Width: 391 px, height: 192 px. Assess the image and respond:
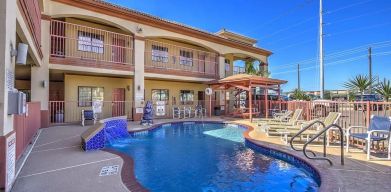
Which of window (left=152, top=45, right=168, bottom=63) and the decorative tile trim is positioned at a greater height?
window (left=152, top=45, right=168, bottom=63)

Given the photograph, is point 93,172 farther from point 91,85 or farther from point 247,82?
point 247,82

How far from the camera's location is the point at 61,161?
6.05m

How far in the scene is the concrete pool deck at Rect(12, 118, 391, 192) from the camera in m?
4.28

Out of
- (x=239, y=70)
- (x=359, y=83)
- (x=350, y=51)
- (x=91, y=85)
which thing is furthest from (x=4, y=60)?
(x=350, y=51)

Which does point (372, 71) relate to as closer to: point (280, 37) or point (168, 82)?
point (280, 37)

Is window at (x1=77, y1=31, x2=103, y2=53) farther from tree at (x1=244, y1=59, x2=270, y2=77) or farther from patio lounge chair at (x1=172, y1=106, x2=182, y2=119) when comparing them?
tree at (x1=244, y1=59, x2=270, y2=77)

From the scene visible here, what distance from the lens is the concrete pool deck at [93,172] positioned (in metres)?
4.28

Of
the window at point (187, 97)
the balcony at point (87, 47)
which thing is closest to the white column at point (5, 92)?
the balcony at point (87, 47)

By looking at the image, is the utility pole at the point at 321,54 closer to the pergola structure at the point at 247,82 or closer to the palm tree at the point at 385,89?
the pergola structure at the point at 247,82

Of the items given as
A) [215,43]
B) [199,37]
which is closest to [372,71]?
[215,43]

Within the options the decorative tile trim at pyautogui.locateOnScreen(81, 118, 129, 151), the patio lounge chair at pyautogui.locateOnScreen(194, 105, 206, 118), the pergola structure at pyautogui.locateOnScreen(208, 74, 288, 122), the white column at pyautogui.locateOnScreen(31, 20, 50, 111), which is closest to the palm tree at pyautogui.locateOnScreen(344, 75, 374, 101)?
the pergola structure at pyautogui.locateOnScreen(208, 74, 288, 122)

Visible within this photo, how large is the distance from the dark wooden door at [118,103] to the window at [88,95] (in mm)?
1022

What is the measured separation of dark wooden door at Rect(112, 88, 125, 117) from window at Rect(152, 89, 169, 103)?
260cm

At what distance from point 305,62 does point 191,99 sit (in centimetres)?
3267
